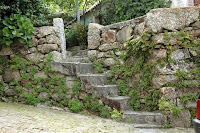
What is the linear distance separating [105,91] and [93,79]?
46 cm

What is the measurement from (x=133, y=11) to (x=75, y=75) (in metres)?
3.00

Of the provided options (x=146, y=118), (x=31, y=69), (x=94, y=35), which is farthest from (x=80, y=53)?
(x=146, y=118)

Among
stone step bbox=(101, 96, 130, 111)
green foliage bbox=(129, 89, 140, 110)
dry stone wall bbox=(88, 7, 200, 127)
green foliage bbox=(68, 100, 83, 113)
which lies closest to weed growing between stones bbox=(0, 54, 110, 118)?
green foliage bbox=(68, 100, 83, 113)

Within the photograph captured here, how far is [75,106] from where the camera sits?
436 centimetres

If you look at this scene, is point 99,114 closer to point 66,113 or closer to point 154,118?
point 66,113

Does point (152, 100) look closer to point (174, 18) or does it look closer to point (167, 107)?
point (167, 107)

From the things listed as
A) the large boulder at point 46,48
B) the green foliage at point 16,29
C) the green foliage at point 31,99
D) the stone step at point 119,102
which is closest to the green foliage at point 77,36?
the large boulder at point 46,48

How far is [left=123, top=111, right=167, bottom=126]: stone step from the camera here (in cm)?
355

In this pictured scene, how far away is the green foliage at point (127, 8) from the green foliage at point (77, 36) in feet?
3.42

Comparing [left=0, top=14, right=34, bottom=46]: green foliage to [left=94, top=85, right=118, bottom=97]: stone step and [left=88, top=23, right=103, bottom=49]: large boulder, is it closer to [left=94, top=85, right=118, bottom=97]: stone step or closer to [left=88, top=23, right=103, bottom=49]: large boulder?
[left=88, top=23, right=103, bottom=49]: large boulder

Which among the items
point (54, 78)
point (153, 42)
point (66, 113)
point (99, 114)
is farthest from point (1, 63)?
point (153, 42)

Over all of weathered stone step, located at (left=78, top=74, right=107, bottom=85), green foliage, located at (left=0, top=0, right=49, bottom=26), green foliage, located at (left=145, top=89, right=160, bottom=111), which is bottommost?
green foliage, located at (left=145, top=89, right=160, bottom=111)

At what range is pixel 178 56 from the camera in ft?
11.7

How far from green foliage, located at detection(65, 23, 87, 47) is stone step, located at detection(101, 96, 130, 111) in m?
2.83
